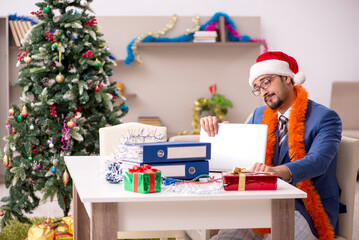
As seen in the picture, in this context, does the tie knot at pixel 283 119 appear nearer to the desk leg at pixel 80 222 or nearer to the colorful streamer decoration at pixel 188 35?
the desk leg at pixel 80 222

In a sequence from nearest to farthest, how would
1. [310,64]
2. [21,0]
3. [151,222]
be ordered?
[151,222], [21,0], [310,64]

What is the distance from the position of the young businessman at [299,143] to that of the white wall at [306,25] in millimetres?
4137

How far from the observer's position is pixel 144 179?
1548 mm

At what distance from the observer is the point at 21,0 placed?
246 inches

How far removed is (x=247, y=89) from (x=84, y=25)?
3.35 meters

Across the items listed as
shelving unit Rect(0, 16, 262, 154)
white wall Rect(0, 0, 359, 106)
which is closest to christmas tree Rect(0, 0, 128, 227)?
shelving unit Rect(0, 16, 262, 154)

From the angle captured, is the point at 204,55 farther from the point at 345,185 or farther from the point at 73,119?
the point at 345,185

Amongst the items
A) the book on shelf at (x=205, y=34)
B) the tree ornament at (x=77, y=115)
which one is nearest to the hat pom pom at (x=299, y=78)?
the tree ornament at (x=77, y=115)

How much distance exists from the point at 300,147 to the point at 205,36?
165 inches

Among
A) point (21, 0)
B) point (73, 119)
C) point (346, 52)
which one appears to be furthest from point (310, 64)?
point (73, 119)

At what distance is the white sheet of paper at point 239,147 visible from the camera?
1.97 metres

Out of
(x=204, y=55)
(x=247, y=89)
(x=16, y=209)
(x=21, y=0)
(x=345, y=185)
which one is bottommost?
(x=16, y=209)

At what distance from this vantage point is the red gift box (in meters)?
1.61

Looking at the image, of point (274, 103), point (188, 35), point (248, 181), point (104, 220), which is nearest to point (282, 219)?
point (248, 181)
